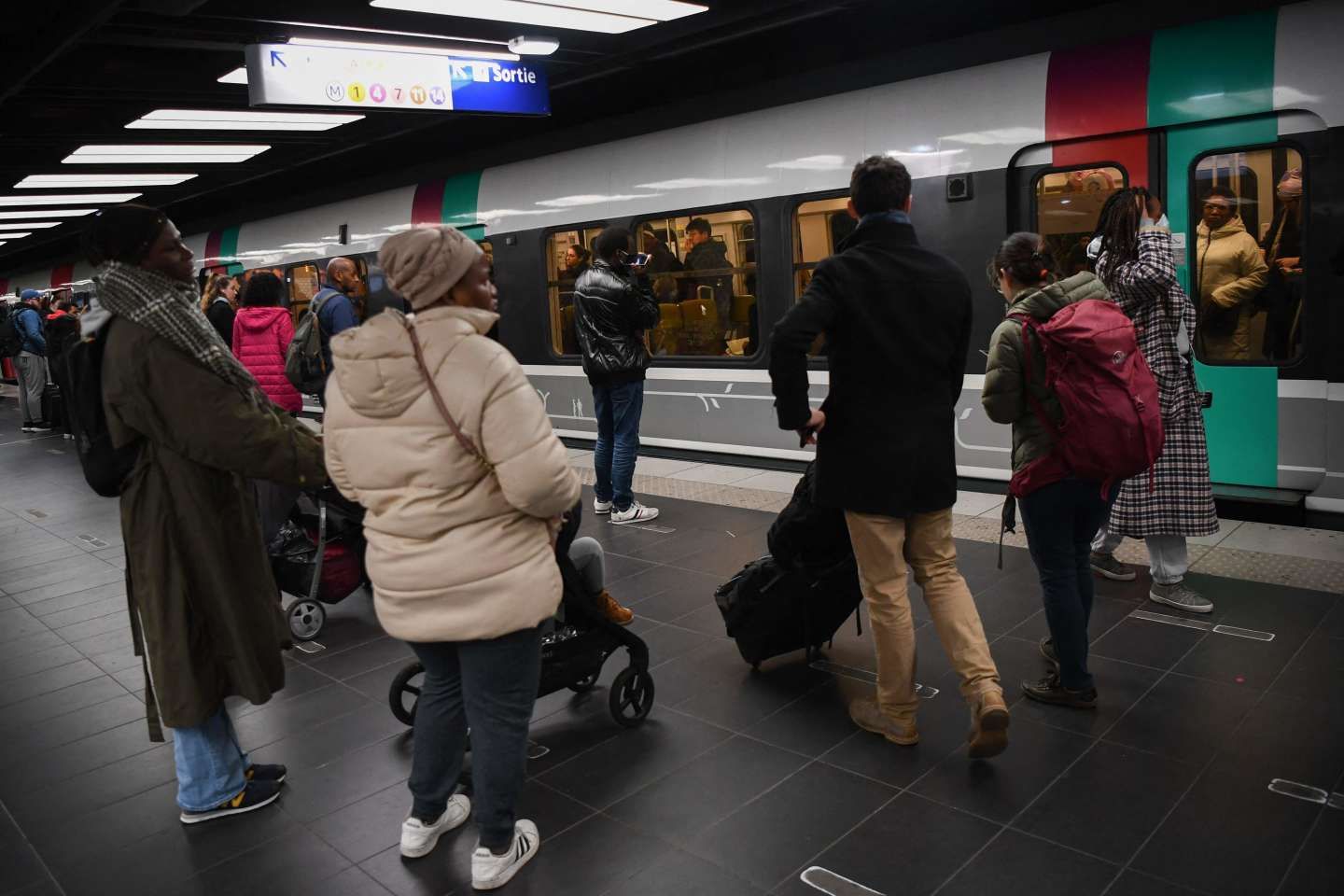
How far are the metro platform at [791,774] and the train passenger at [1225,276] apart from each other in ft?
3.82

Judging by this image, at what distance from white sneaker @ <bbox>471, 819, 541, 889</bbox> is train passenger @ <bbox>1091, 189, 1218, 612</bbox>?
2857mm

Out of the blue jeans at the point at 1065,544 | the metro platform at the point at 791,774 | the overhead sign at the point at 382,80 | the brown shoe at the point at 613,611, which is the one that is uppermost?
the overhead sign at the point at 382,80

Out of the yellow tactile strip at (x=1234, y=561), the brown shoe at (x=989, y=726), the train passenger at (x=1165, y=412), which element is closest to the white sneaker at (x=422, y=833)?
the brown shoe at (x=989, y=726)

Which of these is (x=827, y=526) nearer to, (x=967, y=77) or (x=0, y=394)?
(x=967, y=77)

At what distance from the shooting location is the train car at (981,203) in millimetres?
5059

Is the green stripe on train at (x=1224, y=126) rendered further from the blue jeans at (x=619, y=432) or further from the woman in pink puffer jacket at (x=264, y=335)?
the woman in pink puffer jacket at (x=264, y=335)

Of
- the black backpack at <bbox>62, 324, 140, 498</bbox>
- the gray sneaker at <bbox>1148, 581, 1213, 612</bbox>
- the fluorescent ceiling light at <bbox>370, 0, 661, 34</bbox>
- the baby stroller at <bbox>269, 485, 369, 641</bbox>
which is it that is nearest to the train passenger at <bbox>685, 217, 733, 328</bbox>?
the fluorescent ceiling light at <bbox>370, 0, 661, 34</bbox>

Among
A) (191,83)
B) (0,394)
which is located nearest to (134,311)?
(191,83)

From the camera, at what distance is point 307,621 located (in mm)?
4680

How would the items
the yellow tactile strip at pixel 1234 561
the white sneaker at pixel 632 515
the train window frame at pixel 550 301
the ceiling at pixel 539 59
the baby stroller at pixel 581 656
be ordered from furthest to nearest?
1. the train window frame at pixel 550 301
2. the white sneaker at pixel 632 515
3. the ceiling at pixel 539 59
4. the yellow tactile strip at pixel 1234 561
5. the baby stroller at pixel 581 656

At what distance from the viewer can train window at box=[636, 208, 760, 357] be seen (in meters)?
7.49

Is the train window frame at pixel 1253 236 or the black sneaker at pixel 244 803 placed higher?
the train window frame at pixel 1253 236

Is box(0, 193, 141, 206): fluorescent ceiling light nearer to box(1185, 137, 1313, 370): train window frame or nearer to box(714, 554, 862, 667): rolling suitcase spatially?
box(714, 554, 862, 667): rolling suitcase

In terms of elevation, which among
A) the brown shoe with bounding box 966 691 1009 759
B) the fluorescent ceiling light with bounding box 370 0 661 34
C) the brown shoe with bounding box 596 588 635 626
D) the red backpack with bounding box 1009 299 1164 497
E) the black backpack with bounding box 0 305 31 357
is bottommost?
the brown shoe with bounding box 966 691 1009 759
